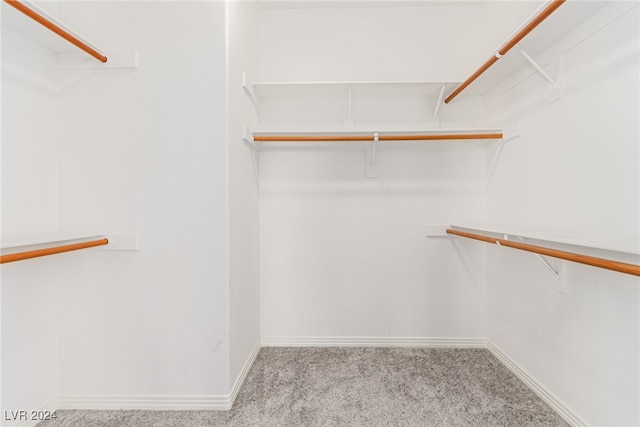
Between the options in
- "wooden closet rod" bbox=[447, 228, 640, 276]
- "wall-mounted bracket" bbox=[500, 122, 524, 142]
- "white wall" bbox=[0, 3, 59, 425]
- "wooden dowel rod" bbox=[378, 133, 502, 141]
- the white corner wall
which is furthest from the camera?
"wooden dowel rod" bbox=[378, 133, 502, 141]

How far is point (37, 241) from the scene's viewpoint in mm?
1056

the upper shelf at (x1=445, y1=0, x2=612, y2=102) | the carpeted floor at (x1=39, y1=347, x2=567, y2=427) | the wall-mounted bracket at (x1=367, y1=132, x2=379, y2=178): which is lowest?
the carpeted floor at (x1=39, y1=347, x2=567, y2=427)

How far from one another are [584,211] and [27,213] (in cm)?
258

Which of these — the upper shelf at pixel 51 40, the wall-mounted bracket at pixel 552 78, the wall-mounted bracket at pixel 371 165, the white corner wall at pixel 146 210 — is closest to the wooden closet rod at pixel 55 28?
the upper shelf at pixel 51 40

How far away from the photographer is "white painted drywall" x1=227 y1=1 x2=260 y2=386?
150cm

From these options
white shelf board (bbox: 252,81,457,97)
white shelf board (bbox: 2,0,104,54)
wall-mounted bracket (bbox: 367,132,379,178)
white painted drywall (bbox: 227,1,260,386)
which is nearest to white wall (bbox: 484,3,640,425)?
white shelf board (bbox: 252,81,457,97)

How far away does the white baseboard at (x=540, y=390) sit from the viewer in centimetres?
133

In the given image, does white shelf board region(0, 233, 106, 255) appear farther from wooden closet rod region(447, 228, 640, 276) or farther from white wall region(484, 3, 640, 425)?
white wall region(484, 3, 640, 425)

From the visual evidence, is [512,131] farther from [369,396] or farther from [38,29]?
[38,29]

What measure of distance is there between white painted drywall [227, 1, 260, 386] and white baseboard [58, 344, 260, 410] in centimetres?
13

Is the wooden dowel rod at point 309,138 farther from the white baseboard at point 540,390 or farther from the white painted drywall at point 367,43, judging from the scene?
the white baseboard at point 540,390

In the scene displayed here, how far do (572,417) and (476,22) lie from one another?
2545 mm

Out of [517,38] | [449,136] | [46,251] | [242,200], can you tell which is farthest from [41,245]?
[517,38]

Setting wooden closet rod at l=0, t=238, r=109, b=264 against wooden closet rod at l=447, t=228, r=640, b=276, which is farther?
wooden closet rod at l=0, t=238, r=109, b=264
